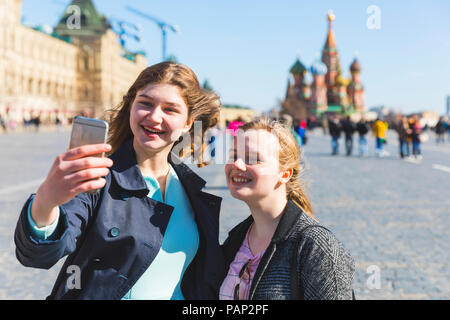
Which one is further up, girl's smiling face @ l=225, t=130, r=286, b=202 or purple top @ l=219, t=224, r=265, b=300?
girl's smiling face @ l=225, t=130, r=286, b=202

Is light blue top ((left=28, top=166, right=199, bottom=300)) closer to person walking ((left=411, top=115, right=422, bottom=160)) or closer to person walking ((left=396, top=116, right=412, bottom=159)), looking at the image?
person walking ((left=411, top=115, right=422, bottom=160))

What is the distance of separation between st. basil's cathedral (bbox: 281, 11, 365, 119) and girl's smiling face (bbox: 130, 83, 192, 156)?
260ft

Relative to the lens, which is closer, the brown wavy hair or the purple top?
the purple top

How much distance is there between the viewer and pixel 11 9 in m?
52.4

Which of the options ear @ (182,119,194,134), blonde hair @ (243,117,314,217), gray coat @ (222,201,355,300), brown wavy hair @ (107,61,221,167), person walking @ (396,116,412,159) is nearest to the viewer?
gray coat @ (222,201,355,300)

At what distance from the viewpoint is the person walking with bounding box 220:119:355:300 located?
1.36 m

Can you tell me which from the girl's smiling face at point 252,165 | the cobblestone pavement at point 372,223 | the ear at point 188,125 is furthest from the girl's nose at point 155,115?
the cobblestone pavement at point 372,223

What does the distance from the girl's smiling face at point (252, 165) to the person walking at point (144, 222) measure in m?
0.25

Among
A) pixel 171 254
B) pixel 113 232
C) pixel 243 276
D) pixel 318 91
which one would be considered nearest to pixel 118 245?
pixel 113 232

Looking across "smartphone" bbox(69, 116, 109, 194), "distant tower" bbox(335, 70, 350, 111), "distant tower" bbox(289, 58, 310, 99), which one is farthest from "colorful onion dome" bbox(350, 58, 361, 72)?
"smartphone" bbox(69, 116, 109, 194)

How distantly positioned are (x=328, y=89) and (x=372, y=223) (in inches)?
3256

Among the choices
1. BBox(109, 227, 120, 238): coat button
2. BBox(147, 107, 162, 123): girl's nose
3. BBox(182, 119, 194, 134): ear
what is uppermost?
BBox(147, 107, 162, 123): girl's nose

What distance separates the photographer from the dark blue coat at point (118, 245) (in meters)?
1.41

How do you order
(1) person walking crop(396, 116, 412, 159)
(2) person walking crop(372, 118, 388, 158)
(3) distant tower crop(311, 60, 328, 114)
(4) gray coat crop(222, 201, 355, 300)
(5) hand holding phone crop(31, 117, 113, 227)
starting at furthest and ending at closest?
(3) distant tower crop(311, 60, 328, 114) < (2) person walking crop(372, 118, 388, 158) < (1) person walking crop(396, 116, 412, 159) < (4) gray coat crop(222, 201, 355, 300) < (5) hand holding phone crop(31, 117, 113, 227)
